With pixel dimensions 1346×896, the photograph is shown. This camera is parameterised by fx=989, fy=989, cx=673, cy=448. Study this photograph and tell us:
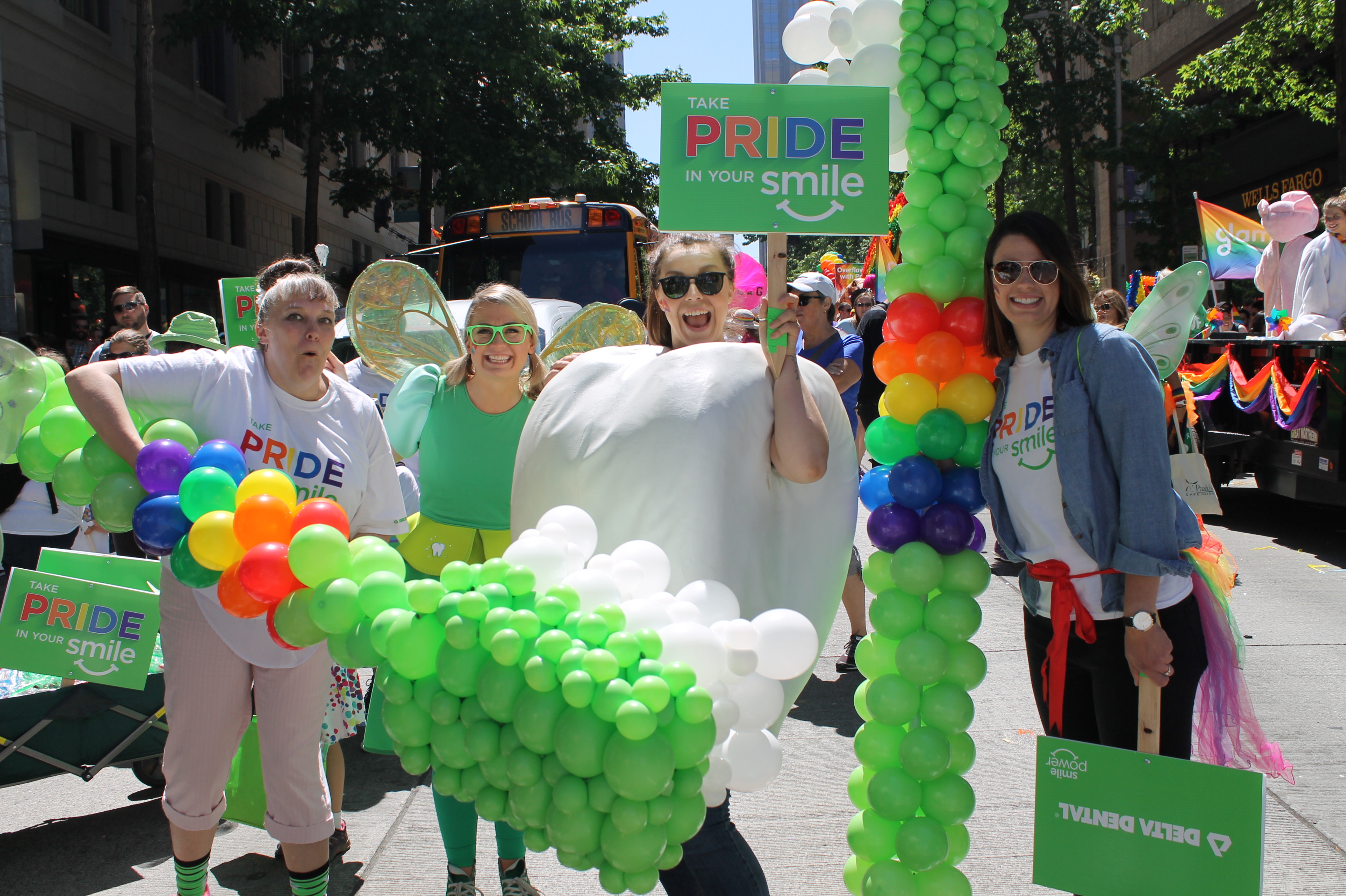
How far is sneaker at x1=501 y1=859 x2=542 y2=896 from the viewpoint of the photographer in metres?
2.84

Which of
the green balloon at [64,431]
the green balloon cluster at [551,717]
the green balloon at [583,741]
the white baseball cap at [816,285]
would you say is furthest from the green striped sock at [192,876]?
the white baseball cap at [816,285]

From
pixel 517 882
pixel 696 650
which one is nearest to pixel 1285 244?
pixel 517 882

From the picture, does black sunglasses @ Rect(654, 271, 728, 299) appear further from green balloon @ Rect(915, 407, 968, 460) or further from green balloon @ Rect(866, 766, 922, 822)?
green balloon @ Rect(866, 766, 922, 822)

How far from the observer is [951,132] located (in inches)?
94.6

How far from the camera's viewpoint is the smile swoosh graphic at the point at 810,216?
226 cm

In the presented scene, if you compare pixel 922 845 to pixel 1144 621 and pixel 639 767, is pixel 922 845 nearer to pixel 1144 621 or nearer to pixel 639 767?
pixel 1144 621

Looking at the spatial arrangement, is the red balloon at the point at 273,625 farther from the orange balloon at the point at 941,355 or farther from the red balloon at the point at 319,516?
the orange balloon at the point at 941,355

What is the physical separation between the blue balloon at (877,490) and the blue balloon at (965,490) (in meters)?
0.14

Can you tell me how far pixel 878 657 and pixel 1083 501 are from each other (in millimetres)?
621

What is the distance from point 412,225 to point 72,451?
3719cm

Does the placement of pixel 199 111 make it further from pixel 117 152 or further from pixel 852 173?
pixel 852 173

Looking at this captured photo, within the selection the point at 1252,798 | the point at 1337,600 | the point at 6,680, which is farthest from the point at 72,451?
the point at 1337,600

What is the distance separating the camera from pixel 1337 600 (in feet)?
19.9

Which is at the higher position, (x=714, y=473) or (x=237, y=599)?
(x=714, y=473)
